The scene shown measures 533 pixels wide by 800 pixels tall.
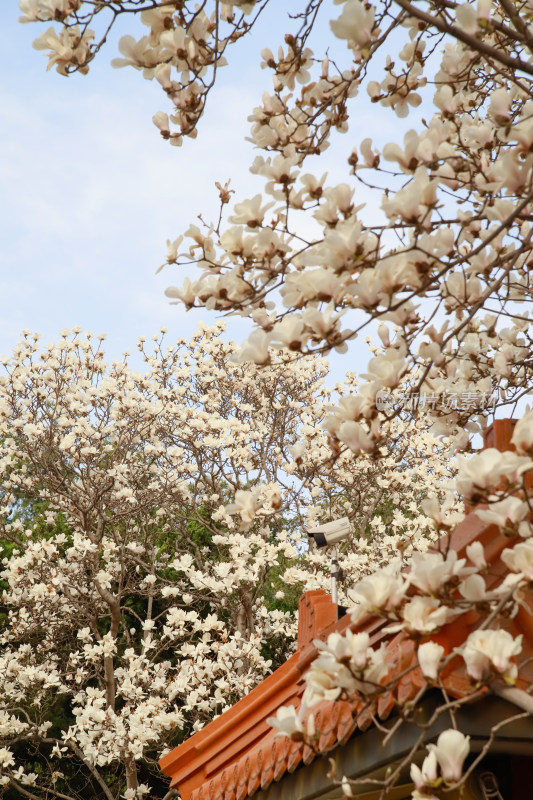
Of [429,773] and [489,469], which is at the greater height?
[489,469]

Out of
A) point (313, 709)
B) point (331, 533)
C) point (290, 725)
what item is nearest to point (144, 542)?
→ point (331, 533)

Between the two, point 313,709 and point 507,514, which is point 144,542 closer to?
point 313,709

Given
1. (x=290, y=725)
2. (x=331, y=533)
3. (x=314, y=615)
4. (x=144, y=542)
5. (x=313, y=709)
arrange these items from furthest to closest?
(x=144, y=542), (x=331, y=533), (x=314, y=615), (x=313, y=709), (x=290, y=725)

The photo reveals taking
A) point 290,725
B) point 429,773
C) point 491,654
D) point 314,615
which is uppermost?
point 314,615

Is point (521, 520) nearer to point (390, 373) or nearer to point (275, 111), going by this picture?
point (390, 373)

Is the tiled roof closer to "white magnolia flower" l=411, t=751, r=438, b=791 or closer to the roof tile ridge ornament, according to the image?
the roof tile ridge ornament

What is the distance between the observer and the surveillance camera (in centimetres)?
426

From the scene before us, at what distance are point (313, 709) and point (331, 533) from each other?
5.22 feet

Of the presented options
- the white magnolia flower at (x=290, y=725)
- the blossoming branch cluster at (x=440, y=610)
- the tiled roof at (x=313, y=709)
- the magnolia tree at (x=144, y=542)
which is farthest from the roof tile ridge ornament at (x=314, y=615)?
the magnolia tree at (x=144, y=542)

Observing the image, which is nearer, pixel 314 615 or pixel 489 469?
pixel 489 469

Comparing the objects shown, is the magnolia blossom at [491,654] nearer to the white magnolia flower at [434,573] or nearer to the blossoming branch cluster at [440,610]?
the blossoming branch cluster at [440,610]

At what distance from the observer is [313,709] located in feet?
9.10

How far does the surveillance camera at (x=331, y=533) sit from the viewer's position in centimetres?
426

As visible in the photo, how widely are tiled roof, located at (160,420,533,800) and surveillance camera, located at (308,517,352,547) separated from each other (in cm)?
31
